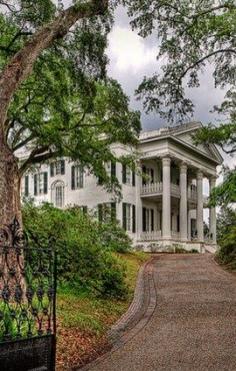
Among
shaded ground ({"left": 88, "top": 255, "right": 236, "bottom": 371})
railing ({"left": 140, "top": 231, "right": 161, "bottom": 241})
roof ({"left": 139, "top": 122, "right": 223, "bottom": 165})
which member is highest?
roof ({"left": 139, "top": 122, "right": 223, "bottom": 165})

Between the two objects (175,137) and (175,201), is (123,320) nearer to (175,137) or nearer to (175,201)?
(175,137)

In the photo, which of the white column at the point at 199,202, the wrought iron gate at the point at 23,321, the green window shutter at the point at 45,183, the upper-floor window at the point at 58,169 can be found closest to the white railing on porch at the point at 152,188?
the white column at the point at 199,202

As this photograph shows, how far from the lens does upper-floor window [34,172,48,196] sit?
38.8m

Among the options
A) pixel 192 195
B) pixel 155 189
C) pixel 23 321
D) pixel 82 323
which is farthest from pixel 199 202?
pixel 23 321

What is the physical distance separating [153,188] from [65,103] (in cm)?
1632

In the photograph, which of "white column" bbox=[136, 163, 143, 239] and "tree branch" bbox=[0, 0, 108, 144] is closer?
"tree branch" bbox=[0, 0, 108, 144]

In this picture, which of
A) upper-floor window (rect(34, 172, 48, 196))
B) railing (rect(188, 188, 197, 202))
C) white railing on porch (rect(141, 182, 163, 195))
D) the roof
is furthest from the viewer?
upper-floor window (rect(34, 172, 48, 196))

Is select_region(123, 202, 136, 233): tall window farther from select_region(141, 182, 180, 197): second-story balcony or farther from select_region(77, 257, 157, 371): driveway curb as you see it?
select_region(77, 257, 157, 371): driveway curb

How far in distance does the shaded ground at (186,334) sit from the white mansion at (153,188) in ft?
61.2

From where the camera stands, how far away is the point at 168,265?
2188cm

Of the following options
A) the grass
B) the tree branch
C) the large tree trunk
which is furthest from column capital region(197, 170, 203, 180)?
the large tree trunk

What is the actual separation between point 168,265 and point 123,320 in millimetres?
11875

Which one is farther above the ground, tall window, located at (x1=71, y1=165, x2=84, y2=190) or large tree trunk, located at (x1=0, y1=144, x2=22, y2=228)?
tall window, located at (x1=71, y1=165, x2=84, y2=190)

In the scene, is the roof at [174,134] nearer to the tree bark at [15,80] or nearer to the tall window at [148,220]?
the tall window at [148,220]
